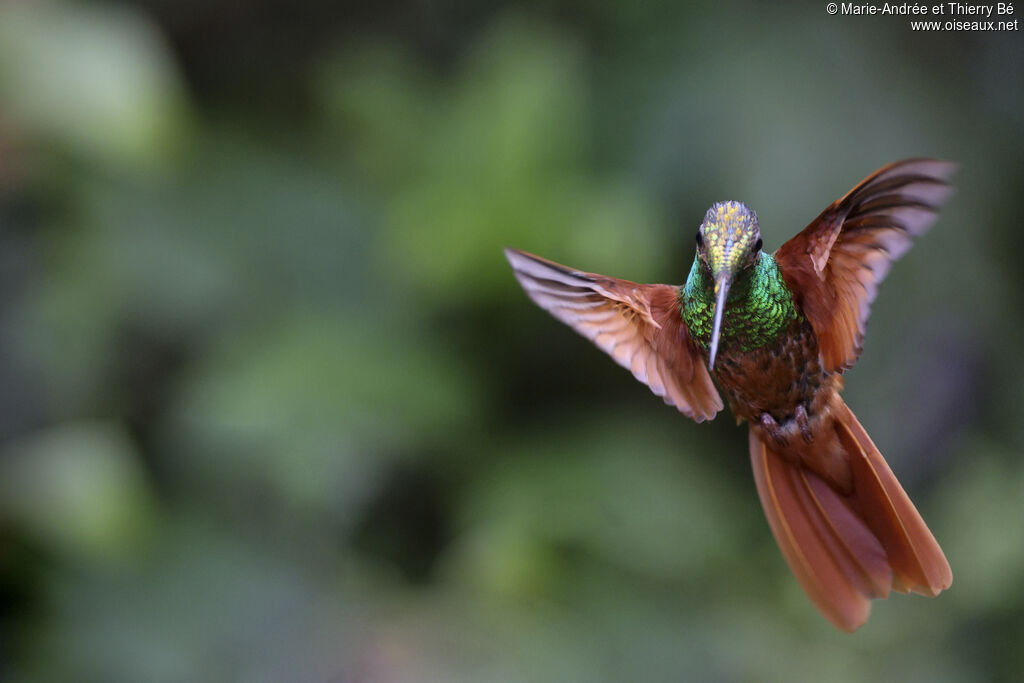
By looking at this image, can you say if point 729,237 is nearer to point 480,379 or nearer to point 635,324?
point 635,324

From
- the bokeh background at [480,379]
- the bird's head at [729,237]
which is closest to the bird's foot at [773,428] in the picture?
the bird's head at [729,237]

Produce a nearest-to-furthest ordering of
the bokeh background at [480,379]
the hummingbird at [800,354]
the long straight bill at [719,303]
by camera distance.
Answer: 1. the long straight bill at [719,303]
2. the hummingbird at [800,354]
3. the bokeh background at [480,379]

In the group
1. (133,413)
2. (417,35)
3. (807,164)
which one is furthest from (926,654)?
(417,35)

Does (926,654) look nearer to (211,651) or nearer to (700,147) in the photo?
(700,147)

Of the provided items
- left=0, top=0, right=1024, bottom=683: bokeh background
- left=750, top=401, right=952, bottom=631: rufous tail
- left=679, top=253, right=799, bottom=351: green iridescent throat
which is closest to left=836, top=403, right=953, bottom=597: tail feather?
left=750, top=401, right=952, bottom=631: rufous tail

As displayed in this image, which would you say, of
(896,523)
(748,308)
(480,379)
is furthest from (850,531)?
(480,379)

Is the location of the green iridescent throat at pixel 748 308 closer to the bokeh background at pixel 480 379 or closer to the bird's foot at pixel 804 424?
the bird's foot at pixel 804 424
